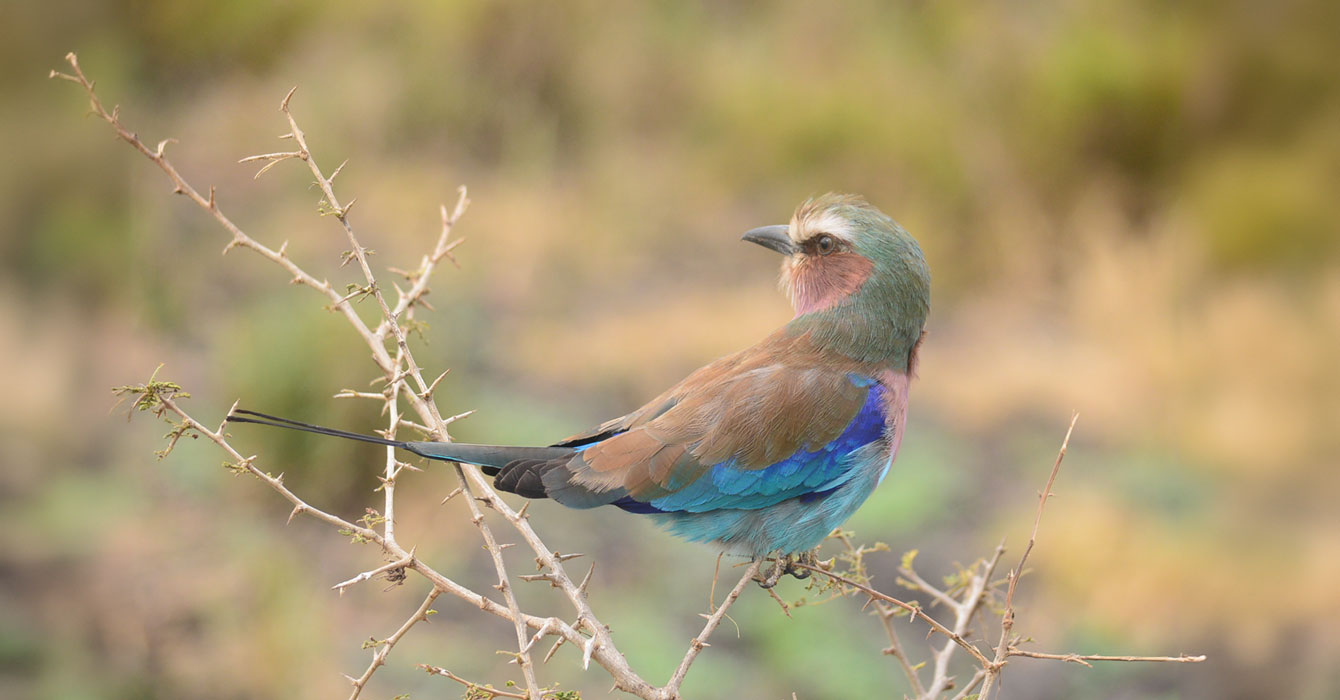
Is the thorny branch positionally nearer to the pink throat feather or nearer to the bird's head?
the bird's head

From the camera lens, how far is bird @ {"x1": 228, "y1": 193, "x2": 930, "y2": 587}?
8.60 ft

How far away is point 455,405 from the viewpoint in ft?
19.6

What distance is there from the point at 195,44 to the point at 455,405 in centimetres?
530

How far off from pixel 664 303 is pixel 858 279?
5502 mm

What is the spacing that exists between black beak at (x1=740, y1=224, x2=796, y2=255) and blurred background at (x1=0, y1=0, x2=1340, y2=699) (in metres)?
2.28

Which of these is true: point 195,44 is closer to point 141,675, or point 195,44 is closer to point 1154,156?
point 141,675

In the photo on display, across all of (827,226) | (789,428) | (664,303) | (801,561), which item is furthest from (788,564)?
(664,303)

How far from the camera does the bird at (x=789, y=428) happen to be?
2.62 meters

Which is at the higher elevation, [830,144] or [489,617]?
[830,144]

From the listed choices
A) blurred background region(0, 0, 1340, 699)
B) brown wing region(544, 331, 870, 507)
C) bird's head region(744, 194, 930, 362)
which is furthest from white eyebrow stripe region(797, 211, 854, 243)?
blurred background region(0, 0, 1340, 699)

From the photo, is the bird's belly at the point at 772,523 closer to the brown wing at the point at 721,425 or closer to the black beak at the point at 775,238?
the brown wing at the point at 721,425

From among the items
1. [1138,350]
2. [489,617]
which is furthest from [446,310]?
[1138,350]

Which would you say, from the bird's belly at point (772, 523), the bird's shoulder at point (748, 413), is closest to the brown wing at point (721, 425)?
the bird's shoulder at point (748, 413)

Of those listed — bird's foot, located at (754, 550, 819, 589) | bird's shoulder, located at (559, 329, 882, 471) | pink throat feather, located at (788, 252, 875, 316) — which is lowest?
bird's foot, located at (754, 550, 819, 589)
